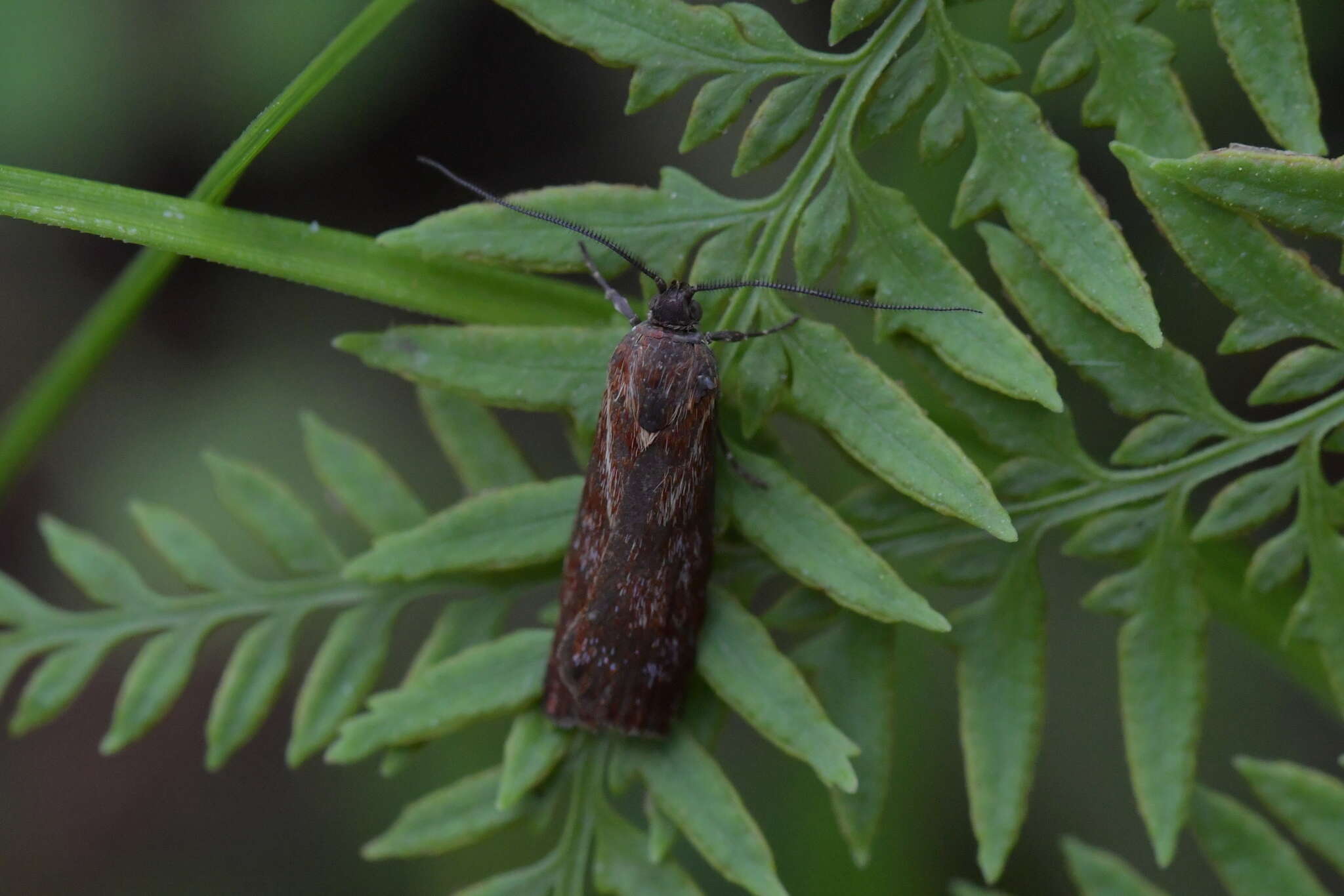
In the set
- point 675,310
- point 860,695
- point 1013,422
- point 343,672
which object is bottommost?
point 860,695

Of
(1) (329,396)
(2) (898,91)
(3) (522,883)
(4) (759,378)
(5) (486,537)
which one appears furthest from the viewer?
(1) (329,396)

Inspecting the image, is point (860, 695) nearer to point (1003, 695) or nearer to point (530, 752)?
point (1003, 695)

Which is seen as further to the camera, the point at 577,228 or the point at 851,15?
the point at 577,228

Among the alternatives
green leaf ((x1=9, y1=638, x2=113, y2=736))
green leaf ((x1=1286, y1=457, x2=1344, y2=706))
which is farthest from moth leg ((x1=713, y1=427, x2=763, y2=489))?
green leaf ((x1=9, y1=638, x2=113, y2=736))

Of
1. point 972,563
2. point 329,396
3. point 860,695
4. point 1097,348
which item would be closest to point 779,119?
point 1097,348

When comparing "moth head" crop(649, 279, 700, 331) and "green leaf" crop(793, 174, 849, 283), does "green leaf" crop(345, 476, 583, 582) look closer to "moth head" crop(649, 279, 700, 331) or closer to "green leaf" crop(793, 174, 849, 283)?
"moth head" crop(649, 279, 700, 331)

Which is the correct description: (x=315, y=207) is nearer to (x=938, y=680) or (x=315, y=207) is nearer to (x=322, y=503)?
(x=322, y=503)

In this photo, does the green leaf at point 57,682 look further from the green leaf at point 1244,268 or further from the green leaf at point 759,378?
the green leaf at point 1244,268
